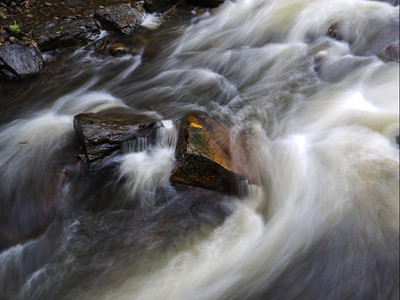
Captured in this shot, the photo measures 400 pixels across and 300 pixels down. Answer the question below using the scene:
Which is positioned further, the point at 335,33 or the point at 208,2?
the point at 208,2

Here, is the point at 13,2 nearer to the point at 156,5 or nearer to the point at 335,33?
the point at 156,5

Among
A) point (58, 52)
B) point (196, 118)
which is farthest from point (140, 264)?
point (58, 52)

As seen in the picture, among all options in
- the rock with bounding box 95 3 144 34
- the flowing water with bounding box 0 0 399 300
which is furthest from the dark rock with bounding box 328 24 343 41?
the rock with bounding box 95 3 144 34

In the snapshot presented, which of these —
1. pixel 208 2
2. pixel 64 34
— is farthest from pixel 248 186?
pixel 208 2

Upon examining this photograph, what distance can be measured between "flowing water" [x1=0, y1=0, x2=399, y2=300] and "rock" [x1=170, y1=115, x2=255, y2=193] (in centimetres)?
17

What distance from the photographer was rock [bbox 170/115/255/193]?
418cm

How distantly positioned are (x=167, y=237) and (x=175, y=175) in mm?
857

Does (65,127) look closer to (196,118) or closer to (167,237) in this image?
(196,118)

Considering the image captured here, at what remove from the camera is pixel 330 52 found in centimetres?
618

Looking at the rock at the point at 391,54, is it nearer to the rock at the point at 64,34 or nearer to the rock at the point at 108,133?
the rock at the point at 108,133

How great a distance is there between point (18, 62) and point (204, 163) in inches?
204

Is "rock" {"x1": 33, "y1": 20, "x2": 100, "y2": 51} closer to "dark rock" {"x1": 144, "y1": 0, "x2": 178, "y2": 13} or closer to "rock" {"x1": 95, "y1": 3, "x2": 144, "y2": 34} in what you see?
"rock" {"x1": 95, "y1": 3, "x2": 144, "y2": 34}

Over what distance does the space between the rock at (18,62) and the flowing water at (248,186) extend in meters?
0.28

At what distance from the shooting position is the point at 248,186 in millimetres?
4293
